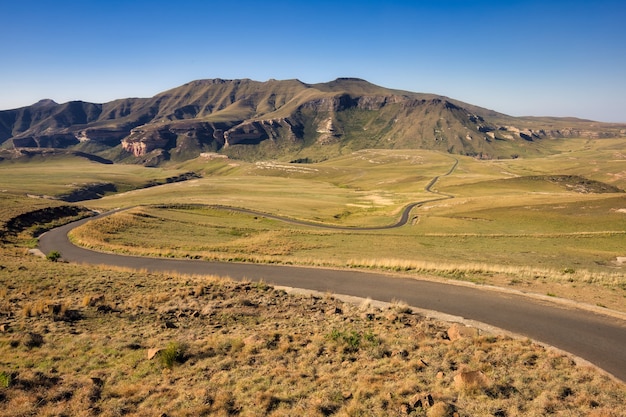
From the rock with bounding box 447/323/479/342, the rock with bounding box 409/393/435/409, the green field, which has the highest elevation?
the rock with bounding box 409/393/435/409

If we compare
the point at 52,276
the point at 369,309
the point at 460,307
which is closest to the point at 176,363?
the point at 369,309

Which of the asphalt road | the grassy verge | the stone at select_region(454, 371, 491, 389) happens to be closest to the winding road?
the asphalt road

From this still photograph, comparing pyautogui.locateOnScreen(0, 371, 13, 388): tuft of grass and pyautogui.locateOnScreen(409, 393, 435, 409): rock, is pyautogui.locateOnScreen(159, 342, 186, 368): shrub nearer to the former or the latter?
pyautogui.locateOnScreen(0, 371, 13, 388): tuft of grass

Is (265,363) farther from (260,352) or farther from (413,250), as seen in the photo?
(413,250)

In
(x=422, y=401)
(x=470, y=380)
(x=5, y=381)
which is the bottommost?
(x=5, y=381)

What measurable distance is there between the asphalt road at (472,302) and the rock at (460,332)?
234 cm

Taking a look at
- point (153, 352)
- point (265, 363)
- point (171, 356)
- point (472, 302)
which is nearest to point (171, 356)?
point (171, 356)

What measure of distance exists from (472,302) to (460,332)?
5738mm

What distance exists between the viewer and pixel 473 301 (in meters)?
20.3

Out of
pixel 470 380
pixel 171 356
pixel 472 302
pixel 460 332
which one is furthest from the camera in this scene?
pixel 472 302

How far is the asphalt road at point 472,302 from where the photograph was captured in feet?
47.3

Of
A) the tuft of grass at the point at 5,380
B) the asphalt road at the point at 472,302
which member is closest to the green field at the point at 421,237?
the asphalt road at the point at 472,302

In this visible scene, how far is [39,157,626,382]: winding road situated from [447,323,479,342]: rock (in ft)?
7.21

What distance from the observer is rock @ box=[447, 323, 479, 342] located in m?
14.7
